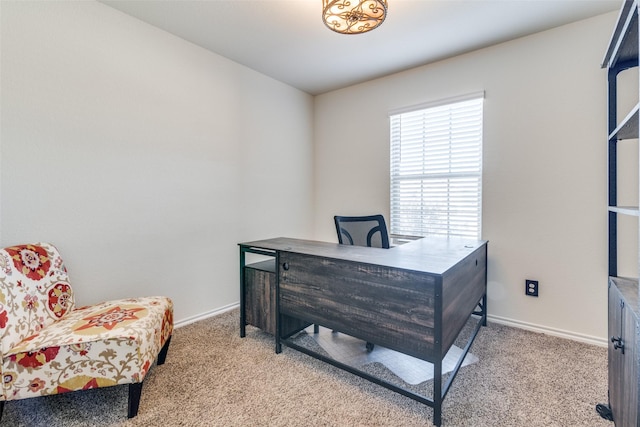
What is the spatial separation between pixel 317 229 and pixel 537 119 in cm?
254

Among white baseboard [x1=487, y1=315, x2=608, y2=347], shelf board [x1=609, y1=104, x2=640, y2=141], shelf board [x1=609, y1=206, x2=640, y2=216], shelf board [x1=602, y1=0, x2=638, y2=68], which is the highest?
shelf board [x1=602, y1=0, x2=638, y2=68]

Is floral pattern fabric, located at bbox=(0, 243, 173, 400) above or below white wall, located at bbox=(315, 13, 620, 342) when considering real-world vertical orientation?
below

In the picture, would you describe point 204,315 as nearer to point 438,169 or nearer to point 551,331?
point 438,169

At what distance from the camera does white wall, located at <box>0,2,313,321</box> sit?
1777 millimetres

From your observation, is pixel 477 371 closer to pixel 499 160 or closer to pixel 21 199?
pixel 499 160

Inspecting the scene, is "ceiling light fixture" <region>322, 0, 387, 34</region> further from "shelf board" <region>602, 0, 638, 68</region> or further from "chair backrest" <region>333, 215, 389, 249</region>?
"chair backrest" <region>333, 215, 389, 249</region>

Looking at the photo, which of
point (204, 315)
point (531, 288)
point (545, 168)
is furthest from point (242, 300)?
point (545, 168)

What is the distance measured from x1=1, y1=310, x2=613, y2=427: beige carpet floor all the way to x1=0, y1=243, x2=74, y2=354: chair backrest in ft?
1.44

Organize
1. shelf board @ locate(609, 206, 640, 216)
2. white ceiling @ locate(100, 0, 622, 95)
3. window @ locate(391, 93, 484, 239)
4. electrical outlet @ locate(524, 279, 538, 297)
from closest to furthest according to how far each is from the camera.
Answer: shelf board @ locate(609, 206, 640, 216), white ceiling @ locate(100, 0, 622, 95), electrical outlet @ locate(524, 279, 538, 297), window @ locate(391, 93, 484, 239)

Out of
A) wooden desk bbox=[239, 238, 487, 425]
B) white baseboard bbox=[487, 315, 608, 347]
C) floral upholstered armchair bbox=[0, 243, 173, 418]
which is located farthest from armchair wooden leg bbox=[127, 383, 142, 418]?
white baseboard bbox=[487, 315, 608, 347]

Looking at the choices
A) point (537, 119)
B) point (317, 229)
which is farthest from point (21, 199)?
point (537, 119)

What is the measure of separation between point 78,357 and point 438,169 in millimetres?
2948

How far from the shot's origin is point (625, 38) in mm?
1127

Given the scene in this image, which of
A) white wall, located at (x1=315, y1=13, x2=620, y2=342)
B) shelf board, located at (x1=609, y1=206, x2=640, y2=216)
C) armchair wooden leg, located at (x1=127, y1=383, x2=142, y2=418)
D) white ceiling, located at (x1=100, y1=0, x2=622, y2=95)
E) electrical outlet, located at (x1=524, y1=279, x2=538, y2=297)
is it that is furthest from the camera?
electrical outlet, located at (x1=524, y1=279, x2=538, y2=297)
